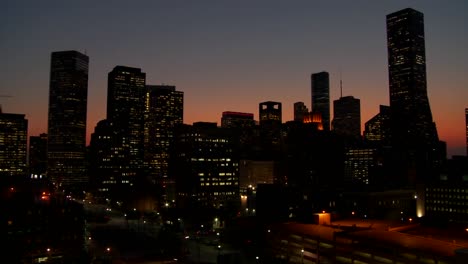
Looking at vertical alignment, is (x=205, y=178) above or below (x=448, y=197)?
above

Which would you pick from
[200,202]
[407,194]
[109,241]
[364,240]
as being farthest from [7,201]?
[407,194]

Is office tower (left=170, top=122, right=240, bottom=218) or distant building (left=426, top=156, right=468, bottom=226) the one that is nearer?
distant building (left=426, top=156, right=468, bottom=226)

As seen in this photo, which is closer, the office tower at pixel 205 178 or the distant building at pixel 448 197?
the distant building at pixel 448 197

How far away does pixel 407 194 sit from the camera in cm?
14888

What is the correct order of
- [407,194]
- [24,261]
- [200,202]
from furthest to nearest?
[200,202] → [407,194] → [24,261]

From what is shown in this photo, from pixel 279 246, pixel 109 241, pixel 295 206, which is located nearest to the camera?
Answer: pixel 279 246

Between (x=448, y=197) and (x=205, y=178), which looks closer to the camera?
(x=448, y=197)

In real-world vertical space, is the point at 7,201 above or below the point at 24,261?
above

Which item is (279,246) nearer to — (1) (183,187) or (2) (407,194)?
(2) (407,194)

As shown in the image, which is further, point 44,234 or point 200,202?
point 200,202

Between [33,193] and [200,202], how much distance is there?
89.6 meters

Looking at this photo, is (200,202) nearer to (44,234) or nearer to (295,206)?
(295,206)

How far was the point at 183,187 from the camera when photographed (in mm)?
191375

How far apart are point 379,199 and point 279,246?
66.4 meters
